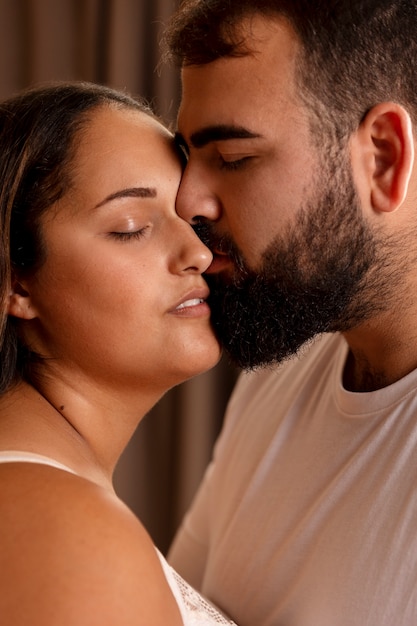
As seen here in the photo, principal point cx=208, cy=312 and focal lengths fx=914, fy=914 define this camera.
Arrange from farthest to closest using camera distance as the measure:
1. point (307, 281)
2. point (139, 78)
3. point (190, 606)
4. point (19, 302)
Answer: point (139, 78) < point (307, 281) < point (19, 302) < point (190, 606)

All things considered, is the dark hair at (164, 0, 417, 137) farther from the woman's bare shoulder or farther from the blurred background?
the blurred background

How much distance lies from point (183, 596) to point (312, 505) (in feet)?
1.01

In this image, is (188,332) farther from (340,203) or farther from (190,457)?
(190,457)

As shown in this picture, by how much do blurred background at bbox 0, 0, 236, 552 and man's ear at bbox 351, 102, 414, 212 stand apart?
110 cm

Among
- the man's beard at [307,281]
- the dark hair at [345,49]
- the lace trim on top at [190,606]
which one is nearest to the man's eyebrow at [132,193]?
the man's beard at [307,281]

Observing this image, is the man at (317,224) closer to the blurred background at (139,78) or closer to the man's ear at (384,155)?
the man's ear at (384,155)

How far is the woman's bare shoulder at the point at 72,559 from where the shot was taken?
99cm

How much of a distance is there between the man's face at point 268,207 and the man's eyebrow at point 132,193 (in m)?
0.05

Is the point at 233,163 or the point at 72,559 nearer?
the point at 72,559

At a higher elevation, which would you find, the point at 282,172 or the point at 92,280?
the point at 282,172

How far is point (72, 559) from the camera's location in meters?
1.01

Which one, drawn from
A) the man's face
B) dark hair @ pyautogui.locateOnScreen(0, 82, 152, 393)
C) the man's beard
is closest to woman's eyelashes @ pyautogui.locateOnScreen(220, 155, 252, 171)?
the man's face

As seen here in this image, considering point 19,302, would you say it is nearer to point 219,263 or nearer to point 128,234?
point 128,234

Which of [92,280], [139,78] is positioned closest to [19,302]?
[92,280]
